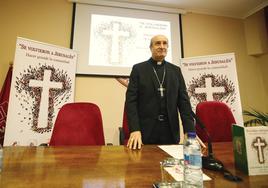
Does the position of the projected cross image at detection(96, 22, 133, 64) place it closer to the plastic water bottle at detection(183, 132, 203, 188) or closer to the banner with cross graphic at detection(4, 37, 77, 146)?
the banner with cross graphic at detection(4, 37, 77, 146)

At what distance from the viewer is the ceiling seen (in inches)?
124

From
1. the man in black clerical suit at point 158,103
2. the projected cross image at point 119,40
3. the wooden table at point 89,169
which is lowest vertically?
the wooden table at point 89,169

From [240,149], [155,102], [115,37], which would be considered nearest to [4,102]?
[115,37]

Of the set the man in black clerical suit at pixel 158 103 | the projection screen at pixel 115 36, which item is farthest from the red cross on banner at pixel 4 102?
the man in black clerical suit at pixel 158 103

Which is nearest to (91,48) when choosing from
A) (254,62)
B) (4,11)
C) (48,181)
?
(4,11)

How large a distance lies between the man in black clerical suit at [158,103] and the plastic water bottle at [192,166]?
874mm

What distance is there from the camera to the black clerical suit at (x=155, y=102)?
1.67m

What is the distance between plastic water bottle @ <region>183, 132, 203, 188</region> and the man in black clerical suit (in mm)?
874

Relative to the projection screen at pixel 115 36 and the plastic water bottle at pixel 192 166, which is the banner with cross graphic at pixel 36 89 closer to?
the projection screen at pixel 115 36

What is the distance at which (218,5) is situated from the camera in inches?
129

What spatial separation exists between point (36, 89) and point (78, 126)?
1.19m

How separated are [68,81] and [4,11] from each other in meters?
1.39

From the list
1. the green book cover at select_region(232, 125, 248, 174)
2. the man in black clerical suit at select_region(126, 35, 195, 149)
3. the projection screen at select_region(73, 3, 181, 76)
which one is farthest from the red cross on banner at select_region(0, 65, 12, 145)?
the green book cover at select_region(232, 125, 248, 174)

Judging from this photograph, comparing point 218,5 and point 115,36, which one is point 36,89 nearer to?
point 115,36
